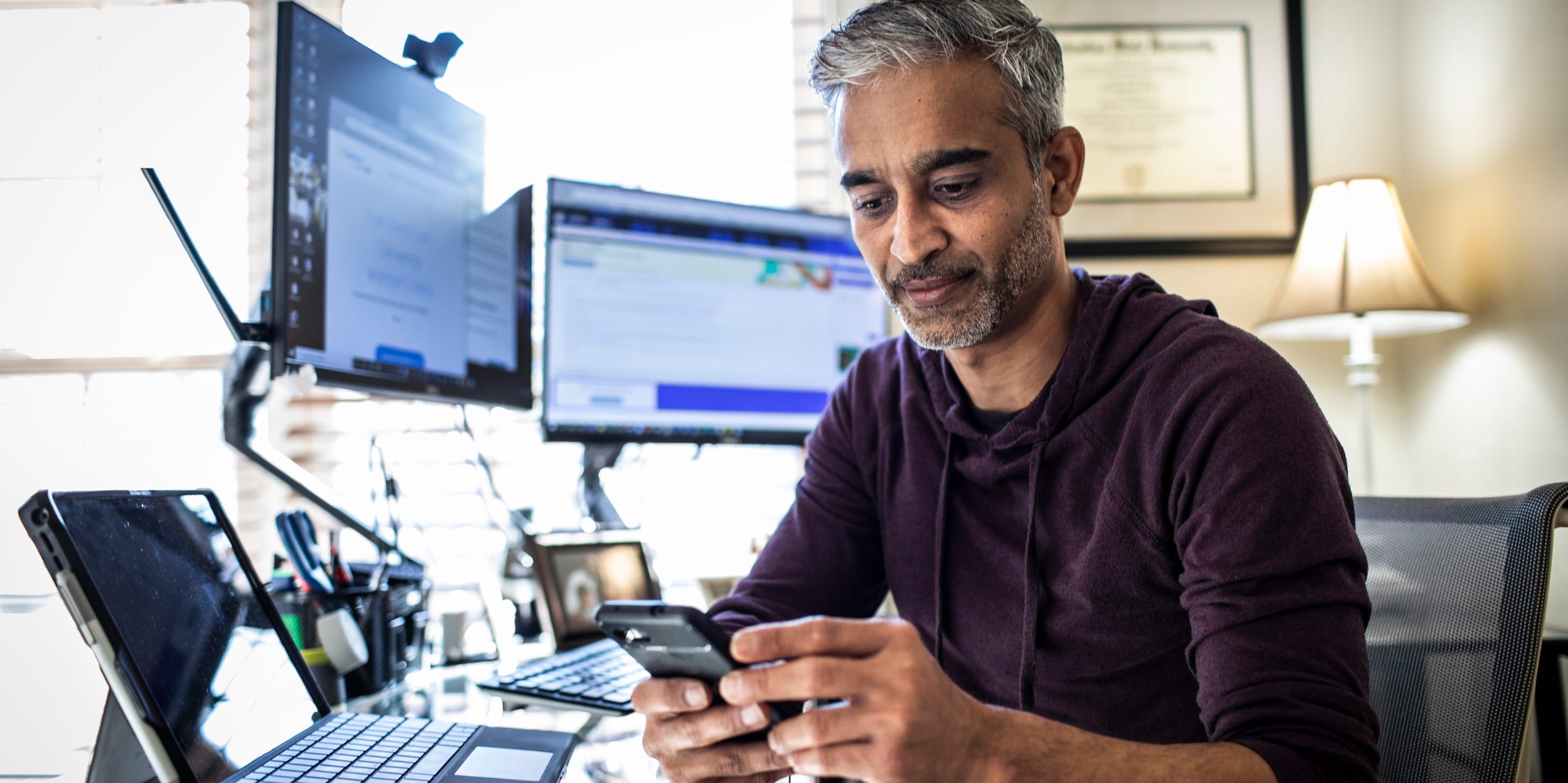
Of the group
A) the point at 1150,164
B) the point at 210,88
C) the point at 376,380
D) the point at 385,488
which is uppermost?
the point at 210,88

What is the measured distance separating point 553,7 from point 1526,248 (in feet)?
6.72

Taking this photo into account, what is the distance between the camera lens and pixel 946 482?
1.05 meters

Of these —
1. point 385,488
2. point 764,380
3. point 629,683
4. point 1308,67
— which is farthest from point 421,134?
point 1308,67

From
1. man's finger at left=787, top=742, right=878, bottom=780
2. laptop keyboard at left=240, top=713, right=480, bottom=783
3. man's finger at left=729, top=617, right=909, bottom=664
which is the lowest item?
laptop keyboard at left=240, top=713, right=480, bottom=783

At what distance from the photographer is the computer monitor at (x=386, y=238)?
1.00 m

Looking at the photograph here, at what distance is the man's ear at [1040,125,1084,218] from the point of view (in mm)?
1056

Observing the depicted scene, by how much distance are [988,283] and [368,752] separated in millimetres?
720

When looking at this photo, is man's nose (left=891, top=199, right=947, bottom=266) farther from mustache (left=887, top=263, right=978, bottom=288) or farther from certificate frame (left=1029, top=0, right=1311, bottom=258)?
certificate frame (left=1029, top=0, right=1311, bottom=258)

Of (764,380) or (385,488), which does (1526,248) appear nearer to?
(764,380)

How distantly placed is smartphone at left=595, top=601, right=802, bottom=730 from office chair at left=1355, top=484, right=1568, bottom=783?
531mm

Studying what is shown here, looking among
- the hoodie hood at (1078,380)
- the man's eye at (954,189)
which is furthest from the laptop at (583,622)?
the man's eye at (954,189)

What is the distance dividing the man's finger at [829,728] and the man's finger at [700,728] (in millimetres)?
32

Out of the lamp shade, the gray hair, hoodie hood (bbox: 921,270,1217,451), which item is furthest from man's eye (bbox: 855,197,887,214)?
the lamp shade

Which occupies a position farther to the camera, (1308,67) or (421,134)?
(1308,67)
